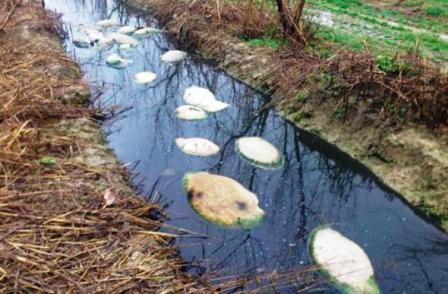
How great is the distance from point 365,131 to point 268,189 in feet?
4.53

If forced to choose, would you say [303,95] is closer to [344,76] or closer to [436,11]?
[344,76]

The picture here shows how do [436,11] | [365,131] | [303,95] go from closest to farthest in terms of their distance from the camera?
[365,131], [303,95], [436,11]

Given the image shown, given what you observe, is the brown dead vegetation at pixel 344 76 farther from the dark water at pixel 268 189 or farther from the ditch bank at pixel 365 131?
the dark water at pixel 268 189

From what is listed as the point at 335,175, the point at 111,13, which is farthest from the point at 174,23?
the point at 335,175

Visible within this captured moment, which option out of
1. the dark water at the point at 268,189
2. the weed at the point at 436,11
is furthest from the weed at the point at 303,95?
the weed at the point at 436,11

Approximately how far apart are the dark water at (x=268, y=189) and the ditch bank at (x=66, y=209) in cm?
36

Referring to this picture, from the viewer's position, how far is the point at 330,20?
27.5 ft

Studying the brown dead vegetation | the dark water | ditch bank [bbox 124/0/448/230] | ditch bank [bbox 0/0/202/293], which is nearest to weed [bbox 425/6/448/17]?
the brown dead vegetation

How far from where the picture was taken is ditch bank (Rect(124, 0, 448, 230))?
14.5ft

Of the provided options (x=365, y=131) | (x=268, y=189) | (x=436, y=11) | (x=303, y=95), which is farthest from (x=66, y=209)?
(x=436, y=11)

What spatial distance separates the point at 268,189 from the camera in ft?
15.1

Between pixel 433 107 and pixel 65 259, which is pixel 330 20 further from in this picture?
pixel 65 259

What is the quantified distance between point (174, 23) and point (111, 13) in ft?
7.67

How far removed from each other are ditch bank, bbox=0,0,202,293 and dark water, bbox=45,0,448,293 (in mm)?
360
